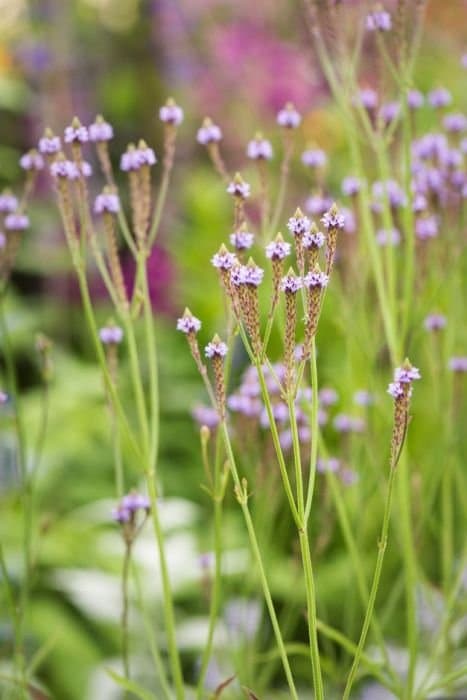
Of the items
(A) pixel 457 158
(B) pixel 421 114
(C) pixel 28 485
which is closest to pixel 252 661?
(C) pixel 28 485

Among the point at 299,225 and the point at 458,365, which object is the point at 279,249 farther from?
the point at 458,365

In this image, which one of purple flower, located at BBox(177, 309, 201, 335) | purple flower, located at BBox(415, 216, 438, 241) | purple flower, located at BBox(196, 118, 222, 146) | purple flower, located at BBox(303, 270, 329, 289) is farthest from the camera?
purple flower, located at BBox(415, 216, 438, 241)

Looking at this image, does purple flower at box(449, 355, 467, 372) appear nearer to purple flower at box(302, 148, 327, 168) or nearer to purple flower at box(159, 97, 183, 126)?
purple flower at box(302, 148, 327, 168)

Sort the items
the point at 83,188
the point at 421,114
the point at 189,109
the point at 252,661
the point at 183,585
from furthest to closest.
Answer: the point at 189,109 < the point at 421,114 < the point at 183,585 < the point at 252,661 < the point at 83,188

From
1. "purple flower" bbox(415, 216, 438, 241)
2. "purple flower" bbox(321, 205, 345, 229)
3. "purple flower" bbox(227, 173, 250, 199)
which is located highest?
"purple flower" bbox(415, 216, 438, 241)

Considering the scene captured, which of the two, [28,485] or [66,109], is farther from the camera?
[66,109]

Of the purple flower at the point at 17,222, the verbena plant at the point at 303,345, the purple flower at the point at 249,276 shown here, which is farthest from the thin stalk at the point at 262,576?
the purple flower at the point at 17,222

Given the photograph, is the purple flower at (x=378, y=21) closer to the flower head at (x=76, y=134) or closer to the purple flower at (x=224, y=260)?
the flower head at (x=76, y=134)

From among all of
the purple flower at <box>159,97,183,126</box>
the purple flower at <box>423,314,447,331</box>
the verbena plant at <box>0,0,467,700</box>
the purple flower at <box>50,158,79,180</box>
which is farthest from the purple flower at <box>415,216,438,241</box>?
the purple flower at <box>50,158,79,180</box>

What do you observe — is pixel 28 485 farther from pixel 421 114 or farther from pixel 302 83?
pixel 302 83
